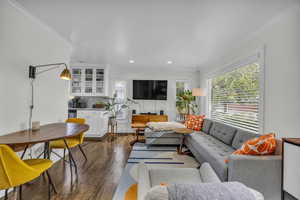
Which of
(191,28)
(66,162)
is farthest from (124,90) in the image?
(191,28)

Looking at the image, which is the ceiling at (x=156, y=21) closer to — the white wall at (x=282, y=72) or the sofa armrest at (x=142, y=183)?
the white wall at (x=282, y=72)

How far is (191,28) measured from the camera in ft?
8.58

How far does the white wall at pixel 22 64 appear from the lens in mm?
1979

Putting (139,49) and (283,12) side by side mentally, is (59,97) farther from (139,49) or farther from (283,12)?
(283,12)

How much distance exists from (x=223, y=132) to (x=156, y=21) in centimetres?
244

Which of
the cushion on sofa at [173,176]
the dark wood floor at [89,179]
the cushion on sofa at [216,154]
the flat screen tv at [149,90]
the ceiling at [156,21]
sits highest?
the ceiling at [156,21]

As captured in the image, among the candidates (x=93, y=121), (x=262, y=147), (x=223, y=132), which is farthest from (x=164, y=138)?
(x=262, y=147)

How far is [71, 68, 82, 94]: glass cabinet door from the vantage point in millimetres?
5293

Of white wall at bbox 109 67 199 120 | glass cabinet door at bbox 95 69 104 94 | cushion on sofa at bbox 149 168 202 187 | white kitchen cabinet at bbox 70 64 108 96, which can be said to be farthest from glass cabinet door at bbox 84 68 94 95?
cushion on sofa at bbox 149 168 202 187

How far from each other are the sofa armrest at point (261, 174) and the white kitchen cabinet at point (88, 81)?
4.46 metres

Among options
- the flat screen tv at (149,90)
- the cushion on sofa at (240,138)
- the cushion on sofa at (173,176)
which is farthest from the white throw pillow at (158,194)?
the flat screen tv at (149,90)

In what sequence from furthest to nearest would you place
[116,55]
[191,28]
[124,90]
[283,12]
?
1. [124,90]
2. [116,55]
3. [191,28]
4. [283,12]

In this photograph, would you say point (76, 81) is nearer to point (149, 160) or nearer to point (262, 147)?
point (149, 160)

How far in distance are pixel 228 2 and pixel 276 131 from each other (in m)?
1.92
